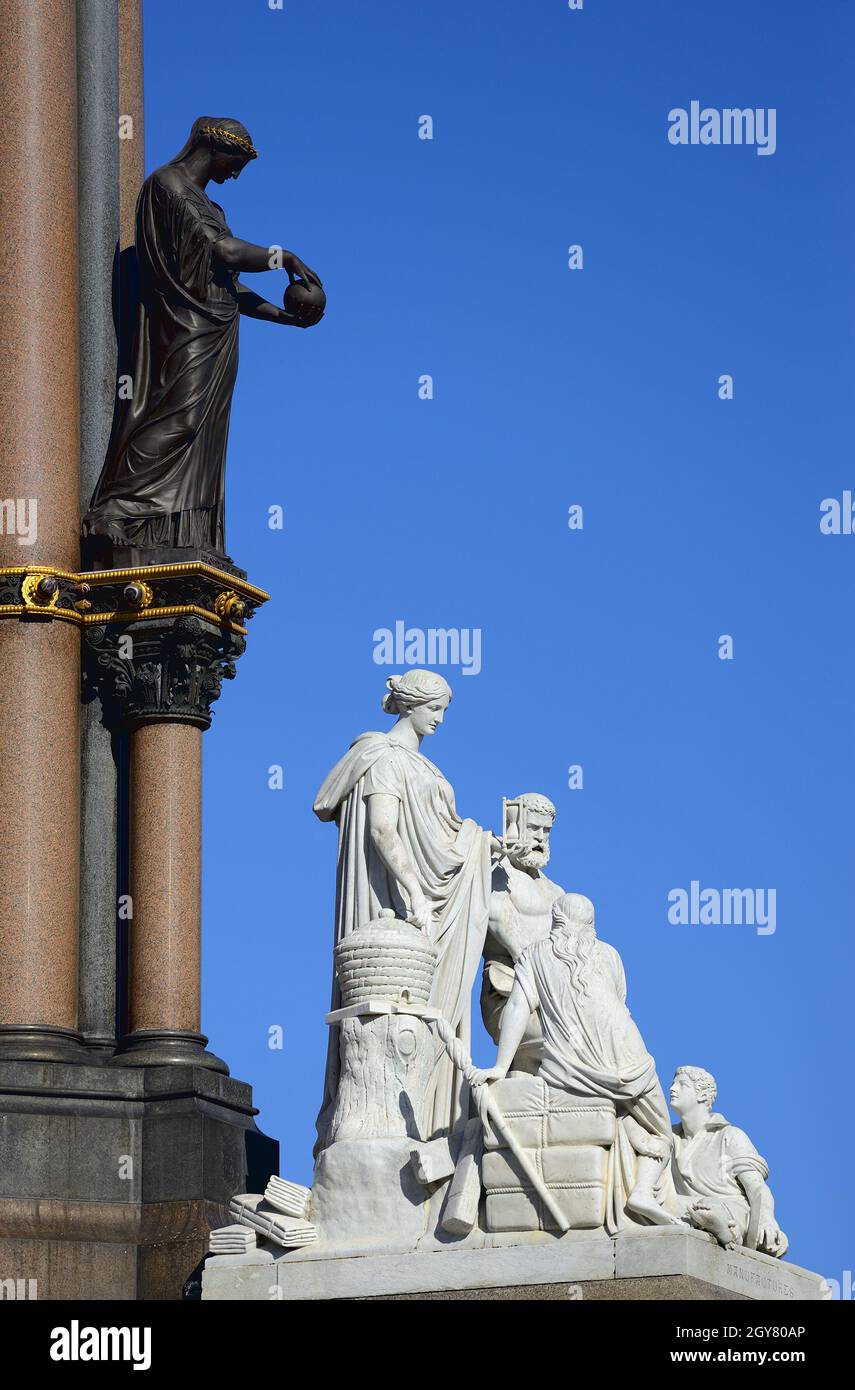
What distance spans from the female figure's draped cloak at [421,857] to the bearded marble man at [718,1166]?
1.91 meters

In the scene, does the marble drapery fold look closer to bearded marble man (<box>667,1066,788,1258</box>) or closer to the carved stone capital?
bearded marble man (<box>667,1066,788,1258</box>)

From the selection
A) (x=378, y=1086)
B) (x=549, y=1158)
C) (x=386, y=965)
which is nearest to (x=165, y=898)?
(x=386, y=965)

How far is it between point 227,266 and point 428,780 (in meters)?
5.26

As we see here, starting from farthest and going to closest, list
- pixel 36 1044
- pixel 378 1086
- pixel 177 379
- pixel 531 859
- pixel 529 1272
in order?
pixel 177 379 < pixel 531 859 < pixel 36 1044 < pixel 378 1086 < pixel 529 1272

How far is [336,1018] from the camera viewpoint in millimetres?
24359

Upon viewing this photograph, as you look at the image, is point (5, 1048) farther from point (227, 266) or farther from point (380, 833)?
point (227, 266)

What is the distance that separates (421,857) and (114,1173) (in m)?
3.55

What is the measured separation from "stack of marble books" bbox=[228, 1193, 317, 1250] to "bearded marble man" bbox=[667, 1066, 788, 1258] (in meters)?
2.77

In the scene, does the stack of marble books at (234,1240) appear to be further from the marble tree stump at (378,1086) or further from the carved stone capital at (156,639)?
the carved stone capital at (156,639)

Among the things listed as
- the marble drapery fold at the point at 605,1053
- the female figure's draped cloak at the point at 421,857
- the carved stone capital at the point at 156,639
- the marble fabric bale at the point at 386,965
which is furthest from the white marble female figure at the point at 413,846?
the carved stone capital at the point at 156,639

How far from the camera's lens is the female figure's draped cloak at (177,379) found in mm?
27312

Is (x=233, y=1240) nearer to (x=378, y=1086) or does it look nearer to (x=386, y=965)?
(x=378, y=1086)

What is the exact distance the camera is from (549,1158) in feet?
74.8

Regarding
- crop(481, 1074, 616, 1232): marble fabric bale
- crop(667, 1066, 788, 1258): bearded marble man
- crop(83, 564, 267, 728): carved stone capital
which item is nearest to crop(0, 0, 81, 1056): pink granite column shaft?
crop(83, 564, 267, 728): carved stone capital
